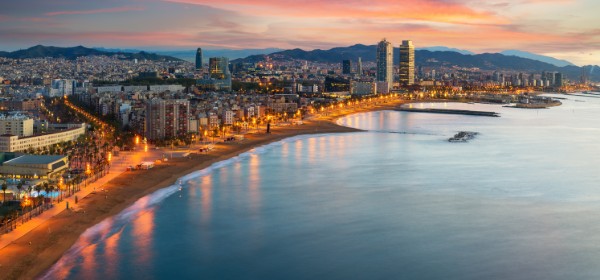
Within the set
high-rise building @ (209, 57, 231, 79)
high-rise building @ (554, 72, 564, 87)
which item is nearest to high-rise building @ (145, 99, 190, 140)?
high-rise building @ (209, 57, 231, 79)

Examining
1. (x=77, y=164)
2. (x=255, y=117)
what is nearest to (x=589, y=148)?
(x=255, y=117)

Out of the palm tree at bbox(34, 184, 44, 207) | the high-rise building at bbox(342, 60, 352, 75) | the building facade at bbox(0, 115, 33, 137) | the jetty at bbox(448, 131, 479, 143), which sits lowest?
the palm tree at bbox(34, 184, 44, 207)

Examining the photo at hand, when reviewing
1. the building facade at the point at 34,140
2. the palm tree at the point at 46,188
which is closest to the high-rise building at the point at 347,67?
the building facade at the point at 34,140

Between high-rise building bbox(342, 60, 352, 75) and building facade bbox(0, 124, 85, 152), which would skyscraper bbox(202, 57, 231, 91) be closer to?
high-rise building bbox(342, 60, 352, 75)

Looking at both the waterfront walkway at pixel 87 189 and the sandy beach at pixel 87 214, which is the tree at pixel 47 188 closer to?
the waterfront walkway at pixel 87 189

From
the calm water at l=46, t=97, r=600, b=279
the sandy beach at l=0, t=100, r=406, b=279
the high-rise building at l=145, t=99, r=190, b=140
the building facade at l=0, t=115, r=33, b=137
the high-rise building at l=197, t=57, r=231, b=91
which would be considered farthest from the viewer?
the high-rise building at l=197, t=57, r=231, b=91

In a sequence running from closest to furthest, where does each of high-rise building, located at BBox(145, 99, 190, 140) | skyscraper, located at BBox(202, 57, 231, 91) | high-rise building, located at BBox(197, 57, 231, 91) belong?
high-rise building, located at BBox(145, 99, 190, 140) < high-rise building, located at BBox(197, 57, 231, 91) < skyscraper, located at BBox(202, 57, 231, 91)

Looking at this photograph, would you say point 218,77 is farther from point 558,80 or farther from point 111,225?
point 111,225
